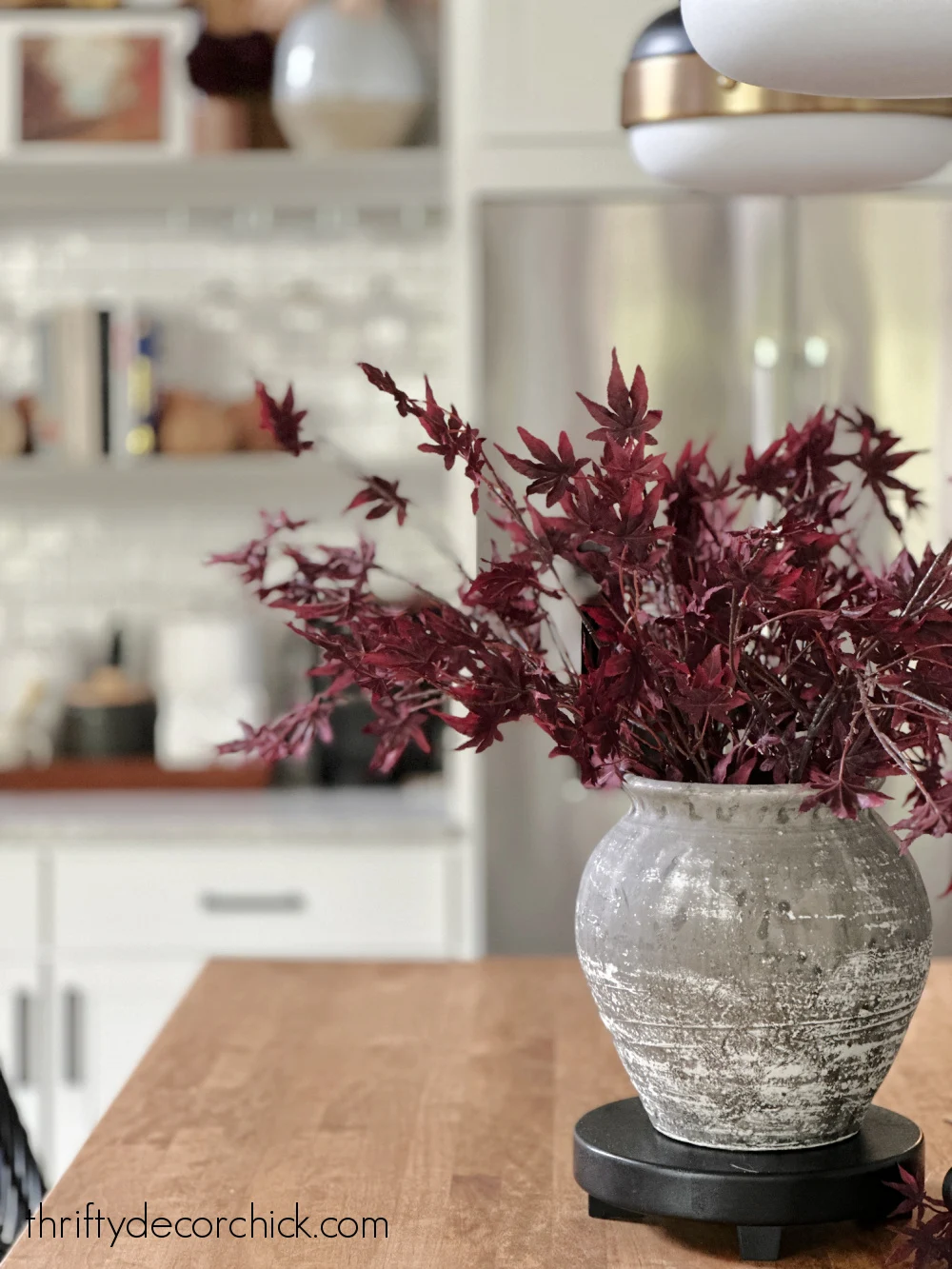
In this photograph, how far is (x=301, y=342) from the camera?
338cm

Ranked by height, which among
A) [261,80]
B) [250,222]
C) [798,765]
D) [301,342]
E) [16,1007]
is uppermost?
[261,80]

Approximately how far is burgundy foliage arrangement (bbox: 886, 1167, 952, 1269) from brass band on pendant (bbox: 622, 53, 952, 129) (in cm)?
78

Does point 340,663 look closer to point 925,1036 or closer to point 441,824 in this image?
point 925,1036

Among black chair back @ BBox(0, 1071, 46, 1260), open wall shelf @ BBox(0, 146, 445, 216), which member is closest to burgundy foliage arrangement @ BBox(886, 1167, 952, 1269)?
black chair back @ BBox(0, 1071, 46, 1260)

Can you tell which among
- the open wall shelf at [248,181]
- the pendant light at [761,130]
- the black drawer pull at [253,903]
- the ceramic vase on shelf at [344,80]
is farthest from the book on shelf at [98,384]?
the pendant light at [761,130]

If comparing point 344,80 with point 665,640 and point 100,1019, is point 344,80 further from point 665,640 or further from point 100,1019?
point 665,640

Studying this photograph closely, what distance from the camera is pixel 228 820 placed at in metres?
2.83

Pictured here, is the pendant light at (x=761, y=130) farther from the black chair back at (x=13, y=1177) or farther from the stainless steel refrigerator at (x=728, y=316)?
the stainless steel refrigerator at (x=728, y=316)

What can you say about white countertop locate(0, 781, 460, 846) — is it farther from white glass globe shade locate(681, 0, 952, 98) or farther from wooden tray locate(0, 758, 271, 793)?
white glass globe shade locate(681, 0, 952, 98)

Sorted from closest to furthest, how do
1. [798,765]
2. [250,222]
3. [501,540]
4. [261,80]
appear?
1. [798,765]
2. [501,540]
3. [261,80]
4. [250,222]

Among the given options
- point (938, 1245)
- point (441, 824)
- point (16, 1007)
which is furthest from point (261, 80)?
point (938, 1245)

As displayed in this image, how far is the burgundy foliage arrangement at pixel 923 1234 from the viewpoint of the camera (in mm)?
827

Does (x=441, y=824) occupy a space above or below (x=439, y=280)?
below

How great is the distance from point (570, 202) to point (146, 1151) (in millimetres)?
1986
